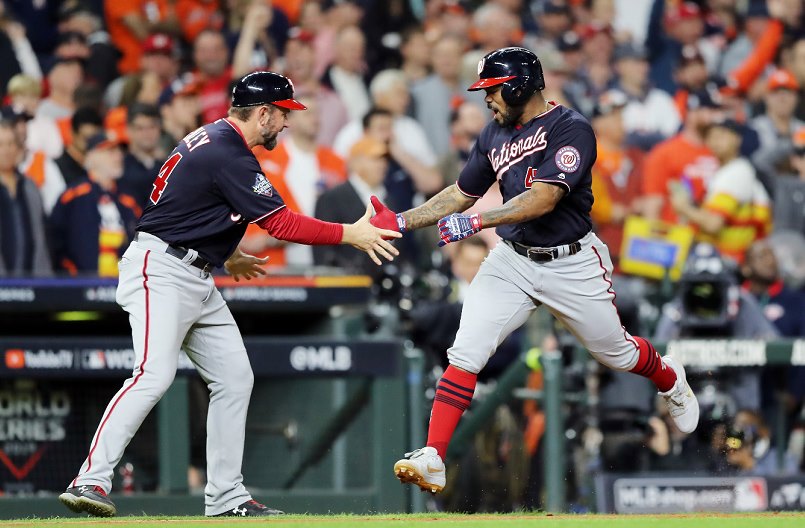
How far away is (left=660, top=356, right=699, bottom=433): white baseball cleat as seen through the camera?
7.36 m

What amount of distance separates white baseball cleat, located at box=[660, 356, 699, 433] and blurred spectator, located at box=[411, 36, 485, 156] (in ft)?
16.3

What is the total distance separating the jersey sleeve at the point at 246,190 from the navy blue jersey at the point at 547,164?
3.51ft

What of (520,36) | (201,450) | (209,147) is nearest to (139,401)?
(209,147)

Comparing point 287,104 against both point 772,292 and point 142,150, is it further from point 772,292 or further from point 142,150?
point 772,292

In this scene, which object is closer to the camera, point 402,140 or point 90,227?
point 90,227

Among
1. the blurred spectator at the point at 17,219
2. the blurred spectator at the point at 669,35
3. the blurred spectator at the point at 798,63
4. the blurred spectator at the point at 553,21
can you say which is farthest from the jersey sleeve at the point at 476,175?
the blurred spectator at the point at 669,35

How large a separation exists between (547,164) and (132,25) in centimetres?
644

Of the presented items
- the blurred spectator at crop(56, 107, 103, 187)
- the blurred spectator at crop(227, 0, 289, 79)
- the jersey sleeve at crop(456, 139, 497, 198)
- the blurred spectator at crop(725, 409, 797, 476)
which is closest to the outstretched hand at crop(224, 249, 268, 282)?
the jersey sleeve at crop(456, 139, 497, 198)

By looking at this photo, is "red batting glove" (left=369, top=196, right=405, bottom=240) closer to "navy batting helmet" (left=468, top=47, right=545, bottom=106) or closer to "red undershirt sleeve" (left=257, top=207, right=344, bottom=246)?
"red undershirt sleeve" (left=257, top=207, right=344, bottom=246)

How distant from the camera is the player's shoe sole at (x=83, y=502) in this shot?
6297mm

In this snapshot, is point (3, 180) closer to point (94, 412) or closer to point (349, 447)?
point (94, 412)

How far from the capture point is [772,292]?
10.6 metres

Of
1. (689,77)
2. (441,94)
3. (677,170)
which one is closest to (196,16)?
(441,94)

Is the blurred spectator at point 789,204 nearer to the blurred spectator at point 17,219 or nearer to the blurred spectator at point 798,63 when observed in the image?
the blurred spectator at point 798,63
